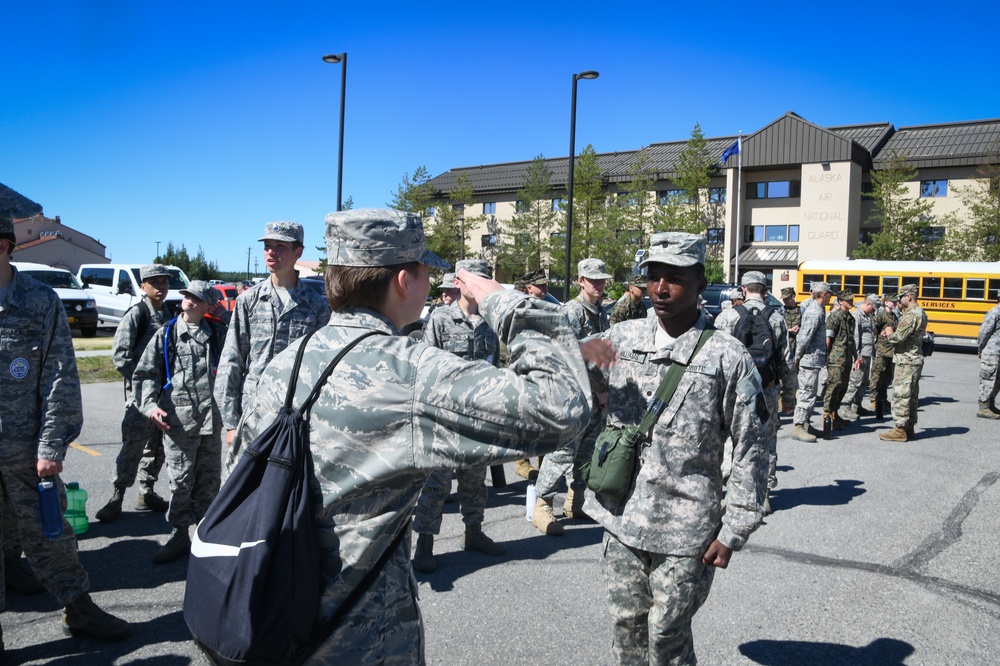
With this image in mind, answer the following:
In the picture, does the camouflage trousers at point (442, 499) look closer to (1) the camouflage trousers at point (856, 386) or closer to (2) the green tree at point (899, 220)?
(1) the camouflage trousers at point (856, 386)

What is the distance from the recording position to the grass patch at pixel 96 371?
44.3 ft

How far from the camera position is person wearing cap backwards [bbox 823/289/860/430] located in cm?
1051

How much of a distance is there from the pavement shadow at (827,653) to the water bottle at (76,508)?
16.2ft

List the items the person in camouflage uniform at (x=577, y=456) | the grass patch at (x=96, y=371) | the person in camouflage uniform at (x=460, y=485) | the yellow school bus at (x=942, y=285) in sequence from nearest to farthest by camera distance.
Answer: the person in camouflage uniform at (x=460, y=485), the person in camouflage uniform at (x=577, y=456), the grass patch at (x=96, y=371), the yellow school bus at (x=942, y=285)

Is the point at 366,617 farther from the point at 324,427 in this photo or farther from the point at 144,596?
the point at 144,596

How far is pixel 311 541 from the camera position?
1.58m

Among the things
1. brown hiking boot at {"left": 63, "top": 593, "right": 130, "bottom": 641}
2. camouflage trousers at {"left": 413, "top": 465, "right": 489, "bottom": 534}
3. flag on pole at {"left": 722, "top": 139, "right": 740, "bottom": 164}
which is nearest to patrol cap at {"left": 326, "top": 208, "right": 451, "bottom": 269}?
brown hiking boot at {"left": 63, "top": 593, "right": 130, "bottom": 641}

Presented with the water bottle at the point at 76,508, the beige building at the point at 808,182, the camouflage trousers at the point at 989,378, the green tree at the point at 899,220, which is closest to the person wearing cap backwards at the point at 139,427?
the water bottle at the point at 76,508

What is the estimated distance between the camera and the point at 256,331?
4668mm

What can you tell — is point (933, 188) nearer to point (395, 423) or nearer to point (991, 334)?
point (991, 334)

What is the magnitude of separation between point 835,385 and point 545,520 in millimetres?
→ 6733

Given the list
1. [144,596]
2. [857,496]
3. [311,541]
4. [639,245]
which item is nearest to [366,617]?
[311,541]

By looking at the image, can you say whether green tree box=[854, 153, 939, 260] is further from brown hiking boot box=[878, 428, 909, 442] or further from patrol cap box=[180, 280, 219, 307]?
patrol cap box=[180, 280, 219, 307]

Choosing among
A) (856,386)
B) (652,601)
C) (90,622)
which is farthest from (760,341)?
(856,386)
